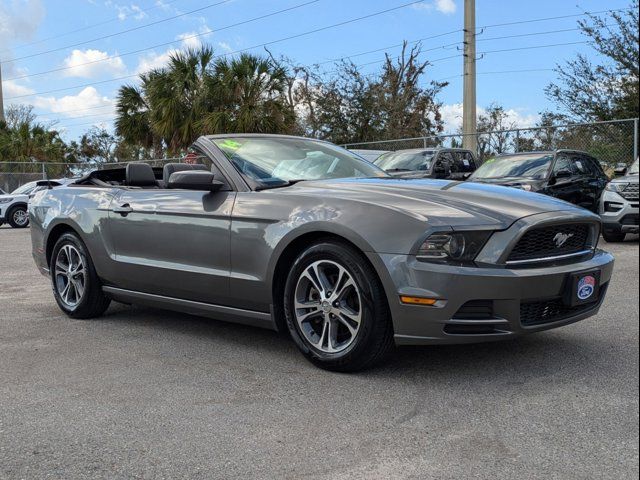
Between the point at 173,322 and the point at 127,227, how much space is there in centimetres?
93

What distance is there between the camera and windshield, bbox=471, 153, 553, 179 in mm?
11766

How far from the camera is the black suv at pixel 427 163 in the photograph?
13.9m

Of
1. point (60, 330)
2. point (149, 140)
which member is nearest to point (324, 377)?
point (60, 330)

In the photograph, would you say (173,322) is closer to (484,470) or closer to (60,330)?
(60,330)

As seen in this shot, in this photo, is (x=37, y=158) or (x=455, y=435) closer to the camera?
(x=455, y=435)

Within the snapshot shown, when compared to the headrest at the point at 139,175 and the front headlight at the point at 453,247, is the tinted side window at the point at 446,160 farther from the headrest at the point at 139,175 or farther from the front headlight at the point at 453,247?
the front headlight at the point at 453,247

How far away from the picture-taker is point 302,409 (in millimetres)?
3285

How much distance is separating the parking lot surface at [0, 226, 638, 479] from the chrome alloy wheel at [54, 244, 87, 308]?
2.41 ft

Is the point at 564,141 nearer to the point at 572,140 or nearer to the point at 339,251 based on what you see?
the point at 572,140

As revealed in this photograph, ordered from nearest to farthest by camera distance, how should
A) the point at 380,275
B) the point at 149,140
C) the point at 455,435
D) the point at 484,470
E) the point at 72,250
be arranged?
1. the point at 484,470
2. the point at 455,435
3. the point at 380,275
4. the point at 72,250
5. the point at 149,140

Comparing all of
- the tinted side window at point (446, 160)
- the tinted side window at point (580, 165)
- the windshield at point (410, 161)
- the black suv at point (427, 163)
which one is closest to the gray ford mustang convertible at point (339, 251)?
the tinted side window at point (580, 165)

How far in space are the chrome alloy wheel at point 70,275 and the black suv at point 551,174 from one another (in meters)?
7.62

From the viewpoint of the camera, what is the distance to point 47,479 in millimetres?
2580

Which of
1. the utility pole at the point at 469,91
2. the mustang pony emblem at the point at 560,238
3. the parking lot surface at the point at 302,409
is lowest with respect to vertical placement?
the parking lot surface at the point at 302,409
